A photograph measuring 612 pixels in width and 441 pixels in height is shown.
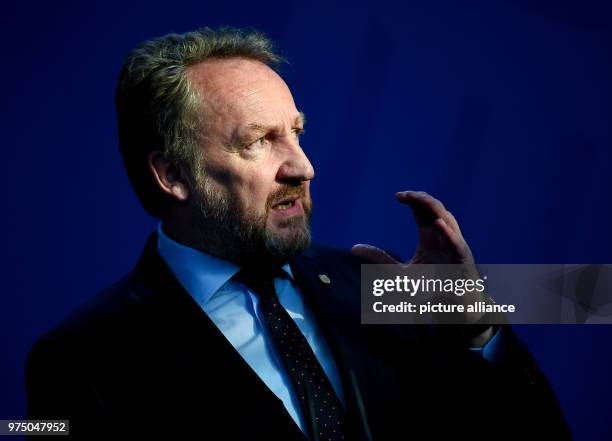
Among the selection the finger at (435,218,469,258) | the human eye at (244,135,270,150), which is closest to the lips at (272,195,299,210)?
the human eye at (244,135,270,150)

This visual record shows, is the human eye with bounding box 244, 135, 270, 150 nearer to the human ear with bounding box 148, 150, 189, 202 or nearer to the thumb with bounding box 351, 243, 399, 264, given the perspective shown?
the human ear with bounding box 148, 150, 189, 202

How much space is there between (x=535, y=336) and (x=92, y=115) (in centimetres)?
194

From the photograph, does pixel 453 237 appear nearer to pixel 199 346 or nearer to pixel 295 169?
pixel 295 169

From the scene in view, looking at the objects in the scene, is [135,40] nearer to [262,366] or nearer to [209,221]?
[209,221]

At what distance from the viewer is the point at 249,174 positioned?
1504 millimetres

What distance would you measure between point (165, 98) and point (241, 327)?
61 cm

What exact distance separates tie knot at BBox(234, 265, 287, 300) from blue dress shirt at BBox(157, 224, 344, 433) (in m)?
0.02

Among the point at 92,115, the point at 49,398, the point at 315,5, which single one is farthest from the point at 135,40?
the point at 49,398

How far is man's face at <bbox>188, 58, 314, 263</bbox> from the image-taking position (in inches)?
59.2

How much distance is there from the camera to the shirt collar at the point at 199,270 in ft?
4.90

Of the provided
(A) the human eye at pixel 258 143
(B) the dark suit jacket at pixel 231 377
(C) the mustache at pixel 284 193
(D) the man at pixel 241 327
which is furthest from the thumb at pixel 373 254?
(A) the human eye at pixel 258 143

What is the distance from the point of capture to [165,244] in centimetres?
158

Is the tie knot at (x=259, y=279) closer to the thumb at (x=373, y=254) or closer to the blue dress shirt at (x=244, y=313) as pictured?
the blue dress shirt at (x=244, y=313)

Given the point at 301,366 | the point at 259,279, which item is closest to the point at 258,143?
the point at 259,279
